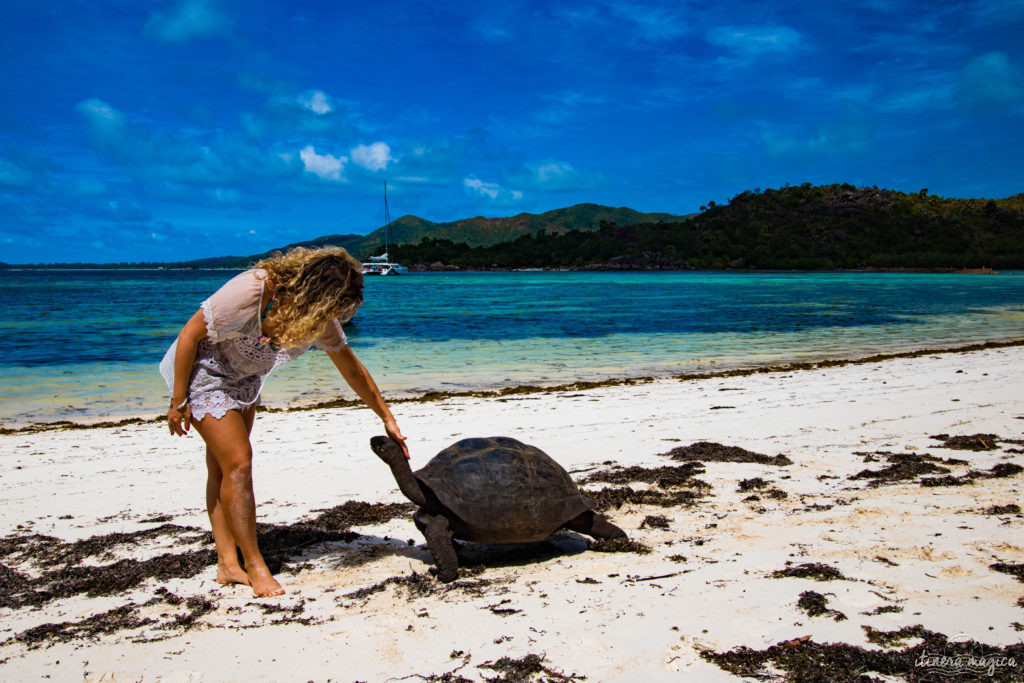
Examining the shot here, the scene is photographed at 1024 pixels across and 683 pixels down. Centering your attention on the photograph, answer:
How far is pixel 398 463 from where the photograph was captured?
3.98 m

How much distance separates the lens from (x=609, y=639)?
313 centimetres

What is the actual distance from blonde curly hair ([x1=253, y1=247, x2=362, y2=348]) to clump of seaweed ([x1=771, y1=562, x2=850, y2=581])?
2924mm

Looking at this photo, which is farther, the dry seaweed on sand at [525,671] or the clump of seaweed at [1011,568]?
the clump of seaweed at [1011,568]

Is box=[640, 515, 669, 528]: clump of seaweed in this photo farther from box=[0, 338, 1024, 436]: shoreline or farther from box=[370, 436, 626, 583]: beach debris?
box=[0, 338, 1024, 436]: shoreline

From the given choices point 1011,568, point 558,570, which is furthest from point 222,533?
point 1011,568

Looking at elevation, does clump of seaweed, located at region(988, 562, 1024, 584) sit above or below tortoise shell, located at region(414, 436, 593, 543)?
below

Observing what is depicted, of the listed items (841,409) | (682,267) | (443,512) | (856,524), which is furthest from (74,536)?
(682,267)

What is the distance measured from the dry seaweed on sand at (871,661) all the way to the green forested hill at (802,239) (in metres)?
142

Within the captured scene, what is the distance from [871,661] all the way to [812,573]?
0.95m

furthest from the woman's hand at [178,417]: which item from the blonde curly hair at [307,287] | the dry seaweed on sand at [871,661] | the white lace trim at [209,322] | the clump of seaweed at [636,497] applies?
the clump of seaweed at [636,497]

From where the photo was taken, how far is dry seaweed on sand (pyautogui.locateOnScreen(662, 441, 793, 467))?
20.7ft

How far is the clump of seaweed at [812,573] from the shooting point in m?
3.66

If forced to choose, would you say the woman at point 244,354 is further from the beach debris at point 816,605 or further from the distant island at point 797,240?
the distant island at point 797,240

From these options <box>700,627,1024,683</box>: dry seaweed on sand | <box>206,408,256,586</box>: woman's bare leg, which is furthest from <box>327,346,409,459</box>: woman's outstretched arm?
<box>700,627,1024,683</box>: dry seaweed on sand
